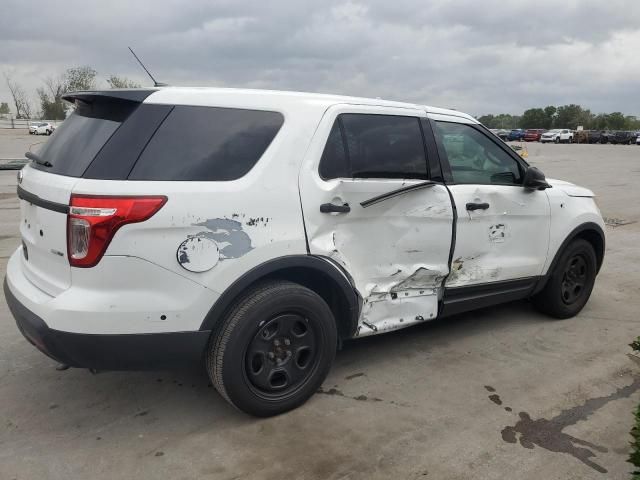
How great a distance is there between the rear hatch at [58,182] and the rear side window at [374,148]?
3.82 ft

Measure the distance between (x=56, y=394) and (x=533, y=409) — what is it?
2.93 metres

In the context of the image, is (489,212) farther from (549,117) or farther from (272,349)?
(549,117)

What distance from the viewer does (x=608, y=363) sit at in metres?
4.02

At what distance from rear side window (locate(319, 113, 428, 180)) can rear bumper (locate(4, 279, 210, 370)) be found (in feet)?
4.03

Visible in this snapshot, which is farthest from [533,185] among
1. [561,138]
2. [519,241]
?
[561,138]

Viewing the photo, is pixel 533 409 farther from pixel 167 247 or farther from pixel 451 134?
pixel 167 247

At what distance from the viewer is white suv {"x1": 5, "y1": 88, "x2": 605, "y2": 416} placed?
8.68 ft

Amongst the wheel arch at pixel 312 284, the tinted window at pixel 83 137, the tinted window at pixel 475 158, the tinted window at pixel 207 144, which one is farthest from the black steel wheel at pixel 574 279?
the tinted window at pixel 83 137

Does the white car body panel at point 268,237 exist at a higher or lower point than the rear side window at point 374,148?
lower

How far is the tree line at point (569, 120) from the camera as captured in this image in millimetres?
86438

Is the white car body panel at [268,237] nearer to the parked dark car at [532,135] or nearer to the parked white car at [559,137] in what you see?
the parked white car at [559,137]

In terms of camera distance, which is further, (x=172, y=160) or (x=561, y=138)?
(x=561, y=138)

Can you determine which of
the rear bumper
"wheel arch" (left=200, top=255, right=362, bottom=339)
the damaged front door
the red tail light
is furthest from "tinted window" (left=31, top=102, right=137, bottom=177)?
the damaged front door

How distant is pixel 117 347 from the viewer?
2.69 metres
